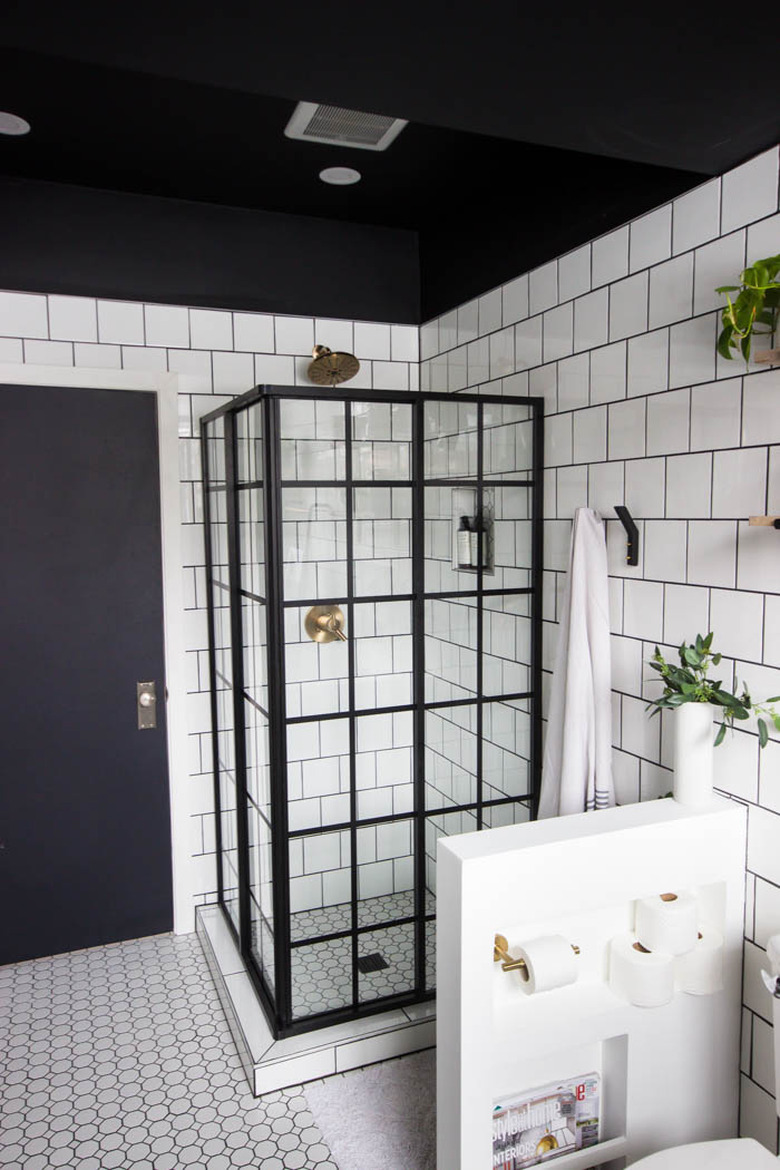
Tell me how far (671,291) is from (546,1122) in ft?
5.75

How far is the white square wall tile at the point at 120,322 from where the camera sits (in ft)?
8.50

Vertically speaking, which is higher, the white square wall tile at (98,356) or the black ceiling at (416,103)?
the black ceiling at (416,103)

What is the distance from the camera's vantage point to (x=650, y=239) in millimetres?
1815

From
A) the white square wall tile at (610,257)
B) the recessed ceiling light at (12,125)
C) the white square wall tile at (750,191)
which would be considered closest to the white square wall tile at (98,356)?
the recessed ceiling light at (12,125)

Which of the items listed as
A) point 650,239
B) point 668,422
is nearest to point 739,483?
point 668,422

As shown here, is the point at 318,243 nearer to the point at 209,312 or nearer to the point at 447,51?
the point at 209,312

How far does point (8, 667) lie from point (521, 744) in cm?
162

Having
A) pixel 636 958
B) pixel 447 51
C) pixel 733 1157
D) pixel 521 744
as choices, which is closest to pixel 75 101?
pixel 447 51

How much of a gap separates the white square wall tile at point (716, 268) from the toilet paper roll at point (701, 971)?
4.31ft

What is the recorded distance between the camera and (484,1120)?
1514 millimetres

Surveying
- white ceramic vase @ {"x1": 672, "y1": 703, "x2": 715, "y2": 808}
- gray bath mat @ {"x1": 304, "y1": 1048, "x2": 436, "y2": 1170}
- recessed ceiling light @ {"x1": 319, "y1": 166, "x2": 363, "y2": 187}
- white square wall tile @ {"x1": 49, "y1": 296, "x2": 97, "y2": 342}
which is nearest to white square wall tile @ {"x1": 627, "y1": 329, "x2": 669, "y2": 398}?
white ceramic vase @ {"x1": 672, "y1": 703, "x2": 715, "y2": 808}

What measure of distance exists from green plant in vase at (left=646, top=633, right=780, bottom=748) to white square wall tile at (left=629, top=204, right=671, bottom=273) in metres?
0.85

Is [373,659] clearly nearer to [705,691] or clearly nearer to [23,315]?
[705,691]

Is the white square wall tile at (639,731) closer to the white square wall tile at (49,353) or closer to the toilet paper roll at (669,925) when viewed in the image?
the toilet paper roll at (669,925)
